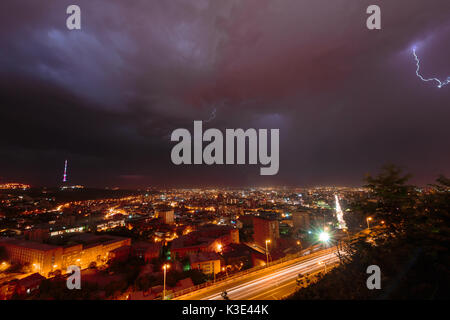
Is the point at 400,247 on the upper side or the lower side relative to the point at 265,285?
upper

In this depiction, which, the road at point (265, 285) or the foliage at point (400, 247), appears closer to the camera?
the foliage at point (400, 247)

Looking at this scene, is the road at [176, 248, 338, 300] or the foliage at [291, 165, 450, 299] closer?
the foliage at [291, 165, 450, 299]

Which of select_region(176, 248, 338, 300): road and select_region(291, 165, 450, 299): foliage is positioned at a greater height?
select_region(291, 165, 450, 299): foliage

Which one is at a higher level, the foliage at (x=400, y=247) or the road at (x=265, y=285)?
the foliage at (x=400, y=247)

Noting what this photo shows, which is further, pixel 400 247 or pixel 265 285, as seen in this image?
pixel 265 285

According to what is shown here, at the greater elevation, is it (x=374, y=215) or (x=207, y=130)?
(x=207, y=130)
